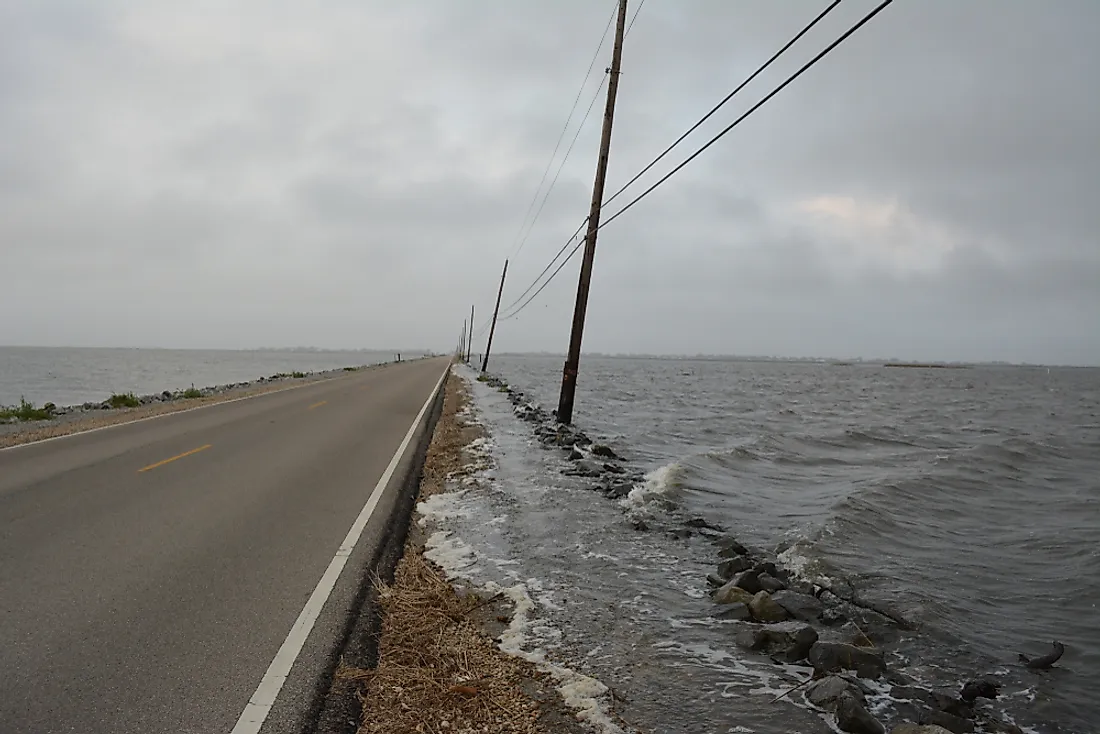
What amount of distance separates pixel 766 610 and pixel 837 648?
1.02 meters

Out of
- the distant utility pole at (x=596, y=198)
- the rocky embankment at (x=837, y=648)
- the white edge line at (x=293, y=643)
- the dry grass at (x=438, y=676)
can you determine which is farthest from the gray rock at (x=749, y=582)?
the distant utility pole at (x=596, y=198)

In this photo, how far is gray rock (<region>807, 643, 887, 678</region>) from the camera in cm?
509

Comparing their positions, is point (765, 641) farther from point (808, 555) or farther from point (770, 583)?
point (808, 555)

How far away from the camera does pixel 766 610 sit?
20.2ft

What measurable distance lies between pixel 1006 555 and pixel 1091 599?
5.89 feet

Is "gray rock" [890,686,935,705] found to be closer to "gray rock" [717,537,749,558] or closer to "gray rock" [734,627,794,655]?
"gray rock" [734,627,794,655]

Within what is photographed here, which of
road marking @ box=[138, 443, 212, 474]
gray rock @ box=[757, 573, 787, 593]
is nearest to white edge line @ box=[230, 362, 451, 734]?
gray rock @ box=[757, 573, 787, 593]

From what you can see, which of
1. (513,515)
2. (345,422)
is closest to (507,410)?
(345,422)

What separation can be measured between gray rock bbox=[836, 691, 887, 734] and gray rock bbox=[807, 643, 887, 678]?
2.63 ft

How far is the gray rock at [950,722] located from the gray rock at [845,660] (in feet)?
2.35

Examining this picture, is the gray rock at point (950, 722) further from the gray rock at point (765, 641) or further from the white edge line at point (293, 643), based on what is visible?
the white edge line at point (293, 643)

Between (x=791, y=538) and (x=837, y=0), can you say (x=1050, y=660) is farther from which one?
(x=837, y=0)

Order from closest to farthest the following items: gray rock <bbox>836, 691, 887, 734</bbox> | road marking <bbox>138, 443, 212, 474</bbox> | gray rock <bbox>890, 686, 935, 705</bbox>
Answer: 1. gray rock <bbox>836, 691, 887, 734</bbox>
2. gray rock <bbox>890, 686, 935, 705</bbox>
3. road marking <bbox>138, 443, 212, 474</bbox>

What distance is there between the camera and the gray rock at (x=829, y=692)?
444cm
